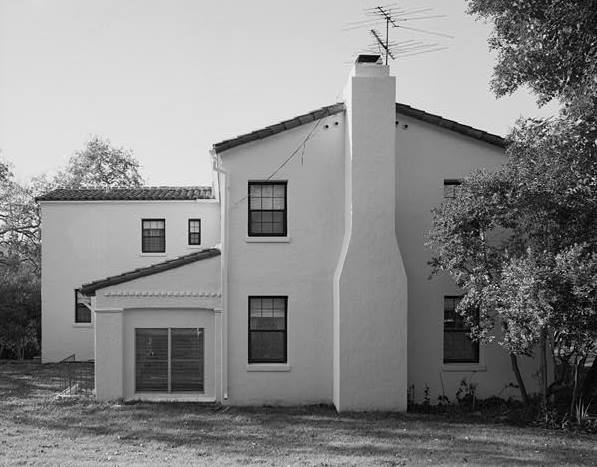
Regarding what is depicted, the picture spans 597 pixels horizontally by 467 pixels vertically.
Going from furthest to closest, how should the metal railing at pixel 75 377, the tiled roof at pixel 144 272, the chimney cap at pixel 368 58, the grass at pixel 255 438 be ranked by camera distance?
the metal railing at pixel 75 377 < the tiled roof at pixel 144 272 < the chimney cap at pixel 368 58 < the grass at pixel 255 438

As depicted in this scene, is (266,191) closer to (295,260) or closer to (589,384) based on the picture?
(295,260)

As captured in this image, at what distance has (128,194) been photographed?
29250mm

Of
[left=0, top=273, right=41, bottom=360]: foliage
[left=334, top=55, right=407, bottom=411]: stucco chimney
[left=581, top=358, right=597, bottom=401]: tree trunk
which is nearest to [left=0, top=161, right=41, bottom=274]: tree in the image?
[left=0, top=273, right=41, bottom=360]: foliage

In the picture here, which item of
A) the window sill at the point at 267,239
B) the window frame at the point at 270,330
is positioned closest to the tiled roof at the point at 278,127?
the window sill at the point at 267,239

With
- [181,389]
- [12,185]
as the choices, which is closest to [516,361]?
[181,389]

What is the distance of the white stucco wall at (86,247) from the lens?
28.9 m

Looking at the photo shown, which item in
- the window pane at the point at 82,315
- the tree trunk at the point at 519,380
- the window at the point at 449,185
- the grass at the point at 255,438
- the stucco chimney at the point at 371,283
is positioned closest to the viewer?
the grass at the point at 255,438

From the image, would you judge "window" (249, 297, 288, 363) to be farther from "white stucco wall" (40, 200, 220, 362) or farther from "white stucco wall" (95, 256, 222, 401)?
"white stucco wall" (40, 200, 220, 362)

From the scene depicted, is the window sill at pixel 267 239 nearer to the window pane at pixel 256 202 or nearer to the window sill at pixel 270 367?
the window pane at pixel 256 202

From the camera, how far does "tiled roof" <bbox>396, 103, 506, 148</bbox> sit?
17984mm

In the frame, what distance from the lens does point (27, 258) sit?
44375 mm

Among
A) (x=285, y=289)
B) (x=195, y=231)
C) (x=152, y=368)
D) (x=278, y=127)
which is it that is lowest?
(x=152, y=368)

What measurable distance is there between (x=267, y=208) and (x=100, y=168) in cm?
3582

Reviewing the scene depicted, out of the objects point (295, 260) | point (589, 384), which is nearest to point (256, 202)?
point (295, 260)
